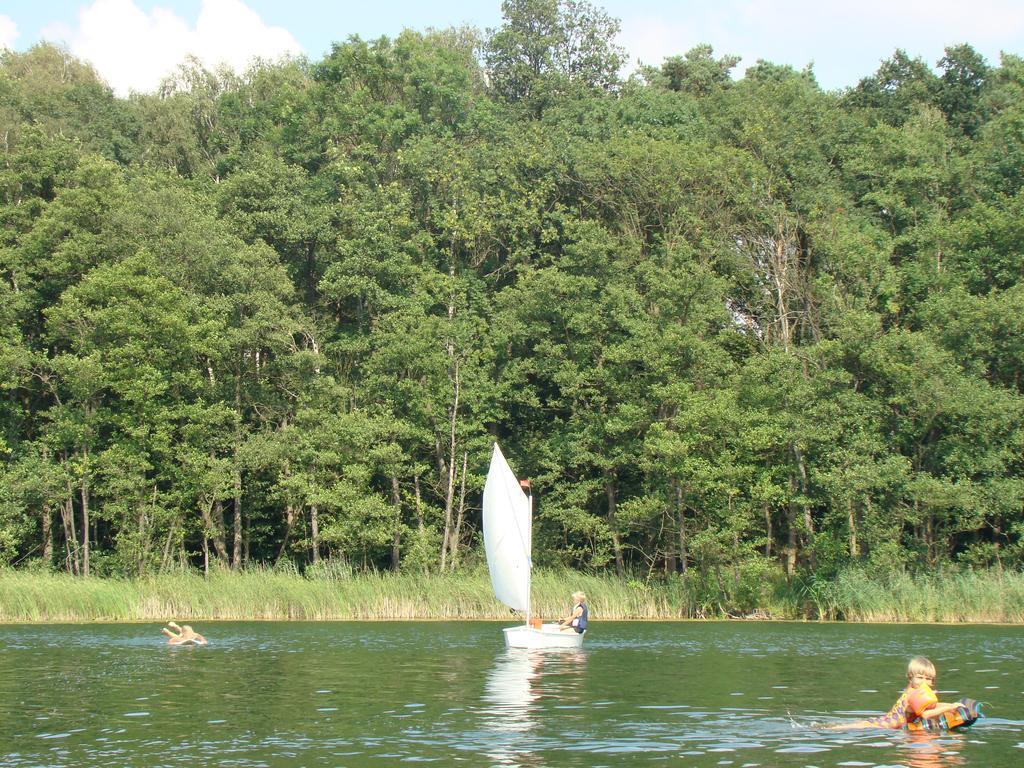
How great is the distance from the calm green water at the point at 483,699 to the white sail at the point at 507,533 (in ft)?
4.80

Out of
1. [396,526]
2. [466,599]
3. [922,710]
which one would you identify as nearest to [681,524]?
[466,599]

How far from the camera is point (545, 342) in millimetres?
47438

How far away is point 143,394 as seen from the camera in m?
46.0

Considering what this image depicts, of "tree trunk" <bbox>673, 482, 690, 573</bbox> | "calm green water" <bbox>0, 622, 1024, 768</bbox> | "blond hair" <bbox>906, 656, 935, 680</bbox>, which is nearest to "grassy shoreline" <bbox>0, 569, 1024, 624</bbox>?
"tree trunk" <bbox>673, 482, 690, 573</bbox>

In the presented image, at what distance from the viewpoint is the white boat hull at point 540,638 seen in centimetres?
2708

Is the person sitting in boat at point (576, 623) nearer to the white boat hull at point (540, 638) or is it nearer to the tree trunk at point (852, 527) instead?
the white boat hull at point (540, 638)

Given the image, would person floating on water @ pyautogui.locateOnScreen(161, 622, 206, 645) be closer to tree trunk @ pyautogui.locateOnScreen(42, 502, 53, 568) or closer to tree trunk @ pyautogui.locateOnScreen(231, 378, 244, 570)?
tree trunk @ pyautogui.locateOnScreen(231, 378, 244, 570)

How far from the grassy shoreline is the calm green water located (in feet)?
15.9

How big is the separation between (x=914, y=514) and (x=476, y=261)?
2166 centimetres

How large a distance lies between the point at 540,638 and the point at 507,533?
3279mm

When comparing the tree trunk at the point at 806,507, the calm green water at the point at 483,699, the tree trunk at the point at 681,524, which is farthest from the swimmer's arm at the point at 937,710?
the tree trunk at the point at 806,507

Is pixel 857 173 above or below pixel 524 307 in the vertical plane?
above

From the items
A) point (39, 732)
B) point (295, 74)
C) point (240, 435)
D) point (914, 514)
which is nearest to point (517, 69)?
point (295, 74)

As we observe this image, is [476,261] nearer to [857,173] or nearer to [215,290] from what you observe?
[215,290]
